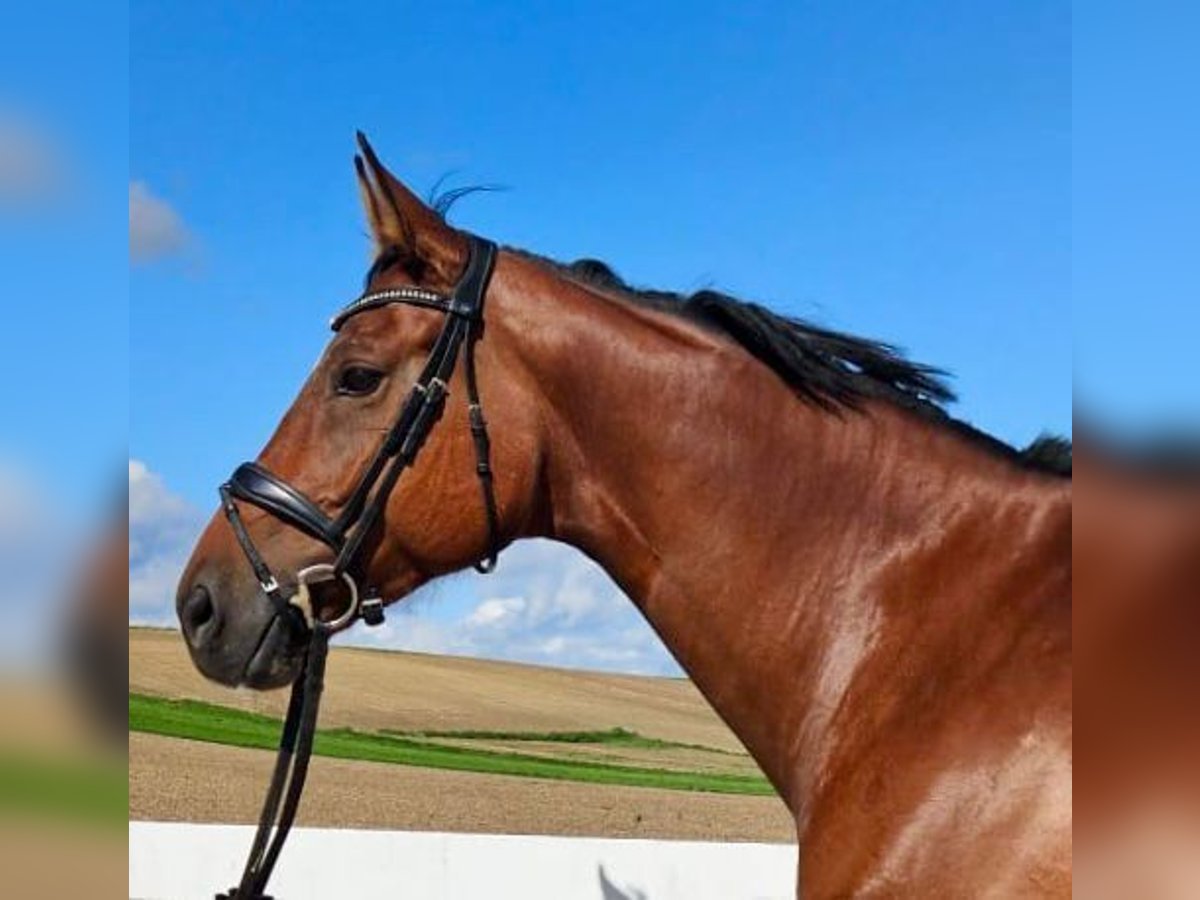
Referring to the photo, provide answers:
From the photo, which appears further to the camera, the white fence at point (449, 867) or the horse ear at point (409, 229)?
the white fence at point (449, 867)

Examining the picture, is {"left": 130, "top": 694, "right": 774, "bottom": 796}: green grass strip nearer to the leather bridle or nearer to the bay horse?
the leather bridle

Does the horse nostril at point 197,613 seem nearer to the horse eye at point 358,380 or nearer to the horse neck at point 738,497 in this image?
the horse eye at point 358,380

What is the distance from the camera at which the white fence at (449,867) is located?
7.73 meters

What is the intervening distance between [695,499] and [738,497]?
12cm

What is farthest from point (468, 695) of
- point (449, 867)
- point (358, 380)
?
point (358, 380)

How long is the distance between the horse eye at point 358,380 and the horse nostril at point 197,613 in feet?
2.30

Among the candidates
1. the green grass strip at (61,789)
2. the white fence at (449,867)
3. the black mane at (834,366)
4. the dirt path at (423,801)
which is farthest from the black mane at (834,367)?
the dirt path at (423,801)

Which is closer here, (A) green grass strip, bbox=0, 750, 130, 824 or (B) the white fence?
(A) green grass strip, bbox=0, 750, 130, 824

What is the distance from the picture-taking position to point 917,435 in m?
3.55

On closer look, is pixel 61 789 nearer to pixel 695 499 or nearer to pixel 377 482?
pixel 377 482

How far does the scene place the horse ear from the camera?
3.80m

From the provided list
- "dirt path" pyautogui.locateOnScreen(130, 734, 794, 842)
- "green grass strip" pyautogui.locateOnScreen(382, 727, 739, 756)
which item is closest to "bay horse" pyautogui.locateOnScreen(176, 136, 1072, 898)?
"dirt path" pyautogui.locateOnScreen(130, 734, 794, 842)

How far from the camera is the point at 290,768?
12.6 feet

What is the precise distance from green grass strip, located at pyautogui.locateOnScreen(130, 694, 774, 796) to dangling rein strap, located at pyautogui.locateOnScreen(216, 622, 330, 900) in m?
25.1
